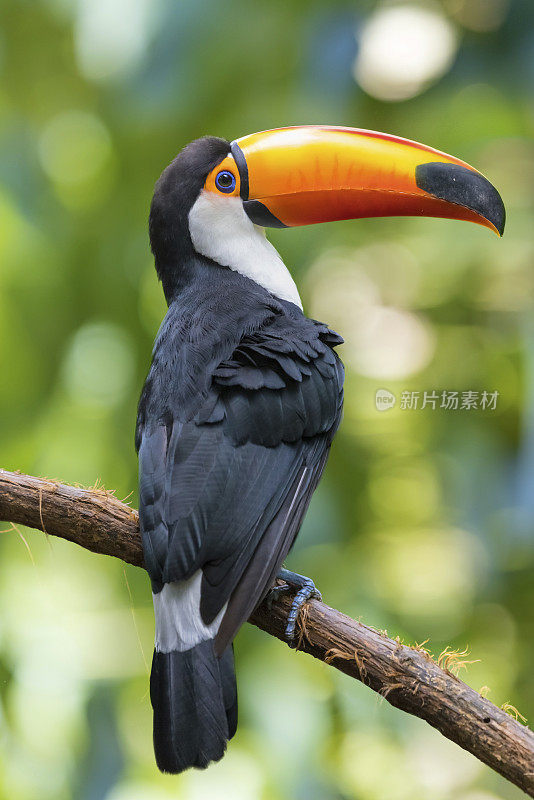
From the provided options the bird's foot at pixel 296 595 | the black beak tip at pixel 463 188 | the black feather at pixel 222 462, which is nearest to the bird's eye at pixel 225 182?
the black feather at pixel 222 462

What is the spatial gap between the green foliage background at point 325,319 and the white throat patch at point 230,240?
0.80 metres

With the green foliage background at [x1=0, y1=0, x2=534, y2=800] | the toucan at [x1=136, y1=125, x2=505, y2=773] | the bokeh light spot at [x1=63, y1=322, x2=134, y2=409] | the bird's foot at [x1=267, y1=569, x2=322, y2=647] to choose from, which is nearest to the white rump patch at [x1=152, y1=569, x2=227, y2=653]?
the toucan at [x1=136, y1=125, x2=505, y2=773]

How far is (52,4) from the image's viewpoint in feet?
9.29

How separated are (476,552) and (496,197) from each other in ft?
4.38

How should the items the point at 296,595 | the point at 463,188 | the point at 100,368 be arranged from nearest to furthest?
the point at 296,595, the point at 463,188, the point at 100,368

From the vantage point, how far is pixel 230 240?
1877mm

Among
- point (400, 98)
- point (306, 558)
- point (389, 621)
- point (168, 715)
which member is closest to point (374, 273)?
point (400, 98)

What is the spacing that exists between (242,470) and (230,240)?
A: 2.27ft

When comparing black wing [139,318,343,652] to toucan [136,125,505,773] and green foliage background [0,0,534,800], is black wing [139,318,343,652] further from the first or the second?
green foliage background [0,0,534,800]

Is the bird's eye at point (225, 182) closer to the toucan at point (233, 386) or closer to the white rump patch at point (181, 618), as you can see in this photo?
the toucan at point (233, 386)

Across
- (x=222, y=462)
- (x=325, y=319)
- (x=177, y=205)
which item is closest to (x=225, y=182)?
(x=177, y=205)

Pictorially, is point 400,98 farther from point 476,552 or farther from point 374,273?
point 476,552

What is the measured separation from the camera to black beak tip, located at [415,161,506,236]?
5.97ft

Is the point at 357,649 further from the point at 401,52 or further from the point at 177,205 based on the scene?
the point at 401,52
